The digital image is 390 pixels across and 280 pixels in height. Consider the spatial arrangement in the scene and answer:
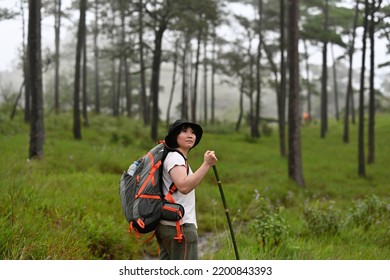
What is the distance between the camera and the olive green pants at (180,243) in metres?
3.21

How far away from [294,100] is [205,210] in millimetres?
5206

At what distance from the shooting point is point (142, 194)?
10.2 ft

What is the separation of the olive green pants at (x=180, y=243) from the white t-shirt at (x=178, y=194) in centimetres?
5

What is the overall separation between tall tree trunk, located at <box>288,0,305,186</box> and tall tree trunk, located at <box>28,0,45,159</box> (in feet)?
22.7

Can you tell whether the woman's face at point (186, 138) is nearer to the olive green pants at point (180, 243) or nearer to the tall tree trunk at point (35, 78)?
the olive green pants at point (180, 243)

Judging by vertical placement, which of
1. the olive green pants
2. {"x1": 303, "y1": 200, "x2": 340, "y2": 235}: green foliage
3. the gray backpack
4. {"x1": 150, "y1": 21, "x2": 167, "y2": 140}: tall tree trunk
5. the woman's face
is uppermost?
{"x1": 150, "y1": 21, "x2": 167, "y2": 140}: tall tree trunk

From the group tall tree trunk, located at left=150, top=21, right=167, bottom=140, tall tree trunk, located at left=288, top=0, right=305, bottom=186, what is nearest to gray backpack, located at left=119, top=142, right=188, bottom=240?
tall tree trunk, located at left=288, top=0, right=305, bottom=186

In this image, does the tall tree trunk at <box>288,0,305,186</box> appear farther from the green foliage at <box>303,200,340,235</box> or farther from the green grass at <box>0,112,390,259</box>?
the green foliage at <box>303,200,340,235</box>

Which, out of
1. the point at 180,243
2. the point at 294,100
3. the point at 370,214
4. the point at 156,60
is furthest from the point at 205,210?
the point at 156,60

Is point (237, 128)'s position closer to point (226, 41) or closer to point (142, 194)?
point (226, 41)

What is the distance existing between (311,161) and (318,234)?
11.3 metres

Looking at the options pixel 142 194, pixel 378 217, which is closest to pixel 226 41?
pixel 378 217

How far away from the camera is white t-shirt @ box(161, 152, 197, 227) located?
10.2ft

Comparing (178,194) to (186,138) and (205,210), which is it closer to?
(186,138)
